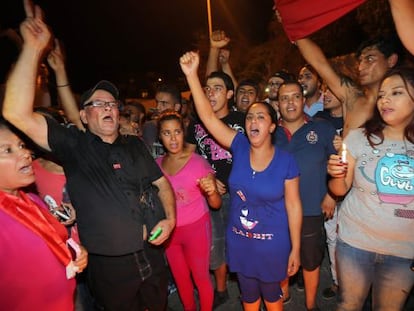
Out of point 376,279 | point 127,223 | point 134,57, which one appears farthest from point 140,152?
point 134,57

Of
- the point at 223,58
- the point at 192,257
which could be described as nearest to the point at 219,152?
the point at 192,257

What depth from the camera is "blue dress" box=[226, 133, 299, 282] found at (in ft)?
10.1

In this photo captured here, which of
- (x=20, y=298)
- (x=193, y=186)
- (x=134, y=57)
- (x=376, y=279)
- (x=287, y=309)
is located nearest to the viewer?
(x=20, y=298)

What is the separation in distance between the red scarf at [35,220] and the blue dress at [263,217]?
5.18 ft

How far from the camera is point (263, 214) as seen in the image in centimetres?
315

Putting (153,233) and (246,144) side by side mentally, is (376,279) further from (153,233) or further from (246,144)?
(153,233)

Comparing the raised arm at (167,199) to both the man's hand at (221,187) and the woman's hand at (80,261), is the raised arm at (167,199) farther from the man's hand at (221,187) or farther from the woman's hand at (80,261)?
the woman's hand at (80,261)

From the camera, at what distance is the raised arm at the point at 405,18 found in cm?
275

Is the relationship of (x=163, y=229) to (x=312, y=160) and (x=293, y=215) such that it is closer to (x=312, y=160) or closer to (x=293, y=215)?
(x=293, y=215)

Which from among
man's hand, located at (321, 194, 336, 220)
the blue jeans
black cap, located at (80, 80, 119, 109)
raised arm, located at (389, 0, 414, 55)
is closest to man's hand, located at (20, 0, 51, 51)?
black cap, located at (80, 80, 119, 109)

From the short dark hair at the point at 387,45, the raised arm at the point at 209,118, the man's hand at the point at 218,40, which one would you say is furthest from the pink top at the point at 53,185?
the short dark hair at the point at 387,45

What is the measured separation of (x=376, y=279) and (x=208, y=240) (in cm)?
172

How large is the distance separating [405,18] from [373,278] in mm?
2178

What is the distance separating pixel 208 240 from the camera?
3.83 meters
